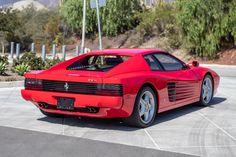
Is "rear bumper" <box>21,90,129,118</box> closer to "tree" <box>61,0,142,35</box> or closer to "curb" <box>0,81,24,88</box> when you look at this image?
"curb" <box>0,81,24,88</box>

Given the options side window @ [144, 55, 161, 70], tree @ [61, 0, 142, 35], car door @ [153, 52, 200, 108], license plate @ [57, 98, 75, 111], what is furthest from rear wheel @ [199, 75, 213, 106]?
tree @ [61, 0, 142, 35]

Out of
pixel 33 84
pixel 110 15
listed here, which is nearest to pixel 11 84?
pixel 33 84

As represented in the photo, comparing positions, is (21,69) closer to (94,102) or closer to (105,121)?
(105,121)

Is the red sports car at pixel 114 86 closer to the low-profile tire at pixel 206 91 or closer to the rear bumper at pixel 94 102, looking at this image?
the rear bumper at pixel 94 102

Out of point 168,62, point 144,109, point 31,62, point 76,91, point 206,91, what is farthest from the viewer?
point 31,62

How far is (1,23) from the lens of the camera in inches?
1538

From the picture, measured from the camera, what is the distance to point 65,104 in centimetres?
729

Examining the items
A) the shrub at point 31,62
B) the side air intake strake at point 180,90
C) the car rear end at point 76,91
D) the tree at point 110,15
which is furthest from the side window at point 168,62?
the tree at point 110,15

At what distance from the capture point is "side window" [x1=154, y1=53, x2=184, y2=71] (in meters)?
8.42

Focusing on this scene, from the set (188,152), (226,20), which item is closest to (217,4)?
(226,20)

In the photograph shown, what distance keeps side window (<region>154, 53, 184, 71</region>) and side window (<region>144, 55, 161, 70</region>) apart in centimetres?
19

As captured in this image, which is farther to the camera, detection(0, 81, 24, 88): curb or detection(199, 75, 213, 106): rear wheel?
detection(0, 81, 24, 88): curb

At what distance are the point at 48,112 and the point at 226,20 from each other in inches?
898

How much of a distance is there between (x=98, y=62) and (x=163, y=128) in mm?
1867
